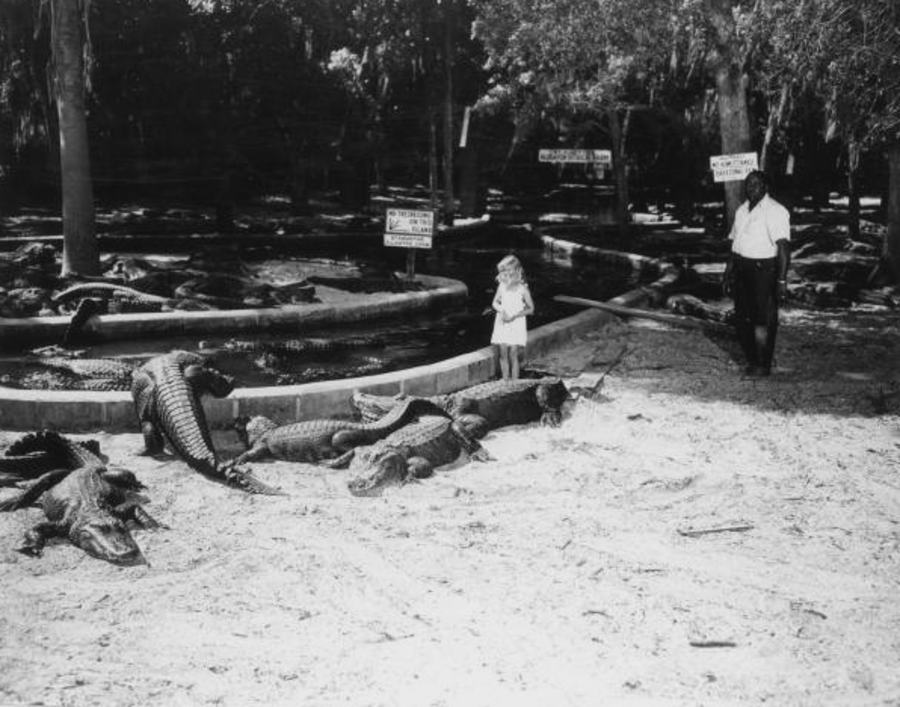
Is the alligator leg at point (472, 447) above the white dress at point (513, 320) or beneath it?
beneath

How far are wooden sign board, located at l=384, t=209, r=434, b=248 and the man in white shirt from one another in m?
5.72

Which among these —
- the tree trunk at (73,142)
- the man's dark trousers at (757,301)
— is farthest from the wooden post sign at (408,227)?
the man's dark trousers at (757,301)

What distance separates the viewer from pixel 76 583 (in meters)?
4.91

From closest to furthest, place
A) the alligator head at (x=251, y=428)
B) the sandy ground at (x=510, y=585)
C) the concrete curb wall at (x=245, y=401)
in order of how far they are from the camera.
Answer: the sandy ground at (x=510, y=585) < the alligator head at (x=251, y=428) < the concrete curb wall at (x=245, y=401)

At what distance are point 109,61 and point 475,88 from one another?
34.1ft

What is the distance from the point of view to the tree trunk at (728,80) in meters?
13.5

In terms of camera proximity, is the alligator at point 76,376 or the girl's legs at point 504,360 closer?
the alligator at point 76,376

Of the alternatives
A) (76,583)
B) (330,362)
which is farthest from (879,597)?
(330,362)

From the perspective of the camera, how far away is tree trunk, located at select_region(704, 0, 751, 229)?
1355cm

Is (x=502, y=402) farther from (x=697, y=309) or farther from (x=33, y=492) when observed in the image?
(x=697, y=309)

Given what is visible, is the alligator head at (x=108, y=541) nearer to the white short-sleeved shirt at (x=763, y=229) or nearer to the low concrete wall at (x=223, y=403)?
the low concrete wall at (x=223, y=403)

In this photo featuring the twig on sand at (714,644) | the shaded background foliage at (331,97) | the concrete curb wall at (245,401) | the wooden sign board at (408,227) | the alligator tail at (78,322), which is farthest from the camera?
the shaded background foliage at (331,97)

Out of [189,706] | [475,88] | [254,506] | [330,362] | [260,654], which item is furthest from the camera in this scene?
[475,88]

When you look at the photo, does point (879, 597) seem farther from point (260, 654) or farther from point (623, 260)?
point (623, 260)
